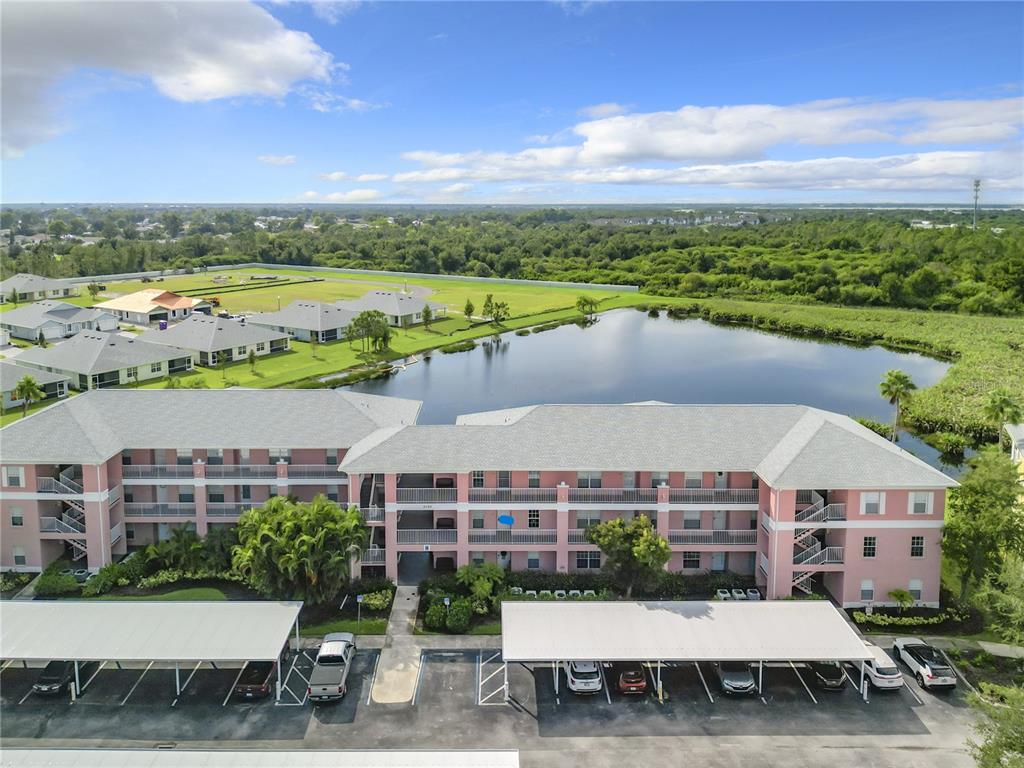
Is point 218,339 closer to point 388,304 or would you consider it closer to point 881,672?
point 388,304

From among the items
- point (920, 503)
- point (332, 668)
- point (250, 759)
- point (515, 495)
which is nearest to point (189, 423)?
point (515, 495)

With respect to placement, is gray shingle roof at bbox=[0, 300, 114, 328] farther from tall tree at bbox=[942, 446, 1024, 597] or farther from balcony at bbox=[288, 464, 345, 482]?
tall tree at bbox=[942, 446, 1024, 597]

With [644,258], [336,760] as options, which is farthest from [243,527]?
[644,258]

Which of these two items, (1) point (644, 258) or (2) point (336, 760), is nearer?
(2) point (336, 760)

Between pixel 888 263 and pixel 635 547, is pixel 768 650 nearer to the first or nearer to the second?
pixel 635 547

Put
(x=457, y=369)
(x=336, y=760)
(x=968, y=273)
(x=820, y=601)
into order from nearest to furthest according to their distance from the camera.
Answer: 1. (x=336, y=760)
2. (x=820, y=601)
3. (x=457, y=369)
4. (x=968, y=273)

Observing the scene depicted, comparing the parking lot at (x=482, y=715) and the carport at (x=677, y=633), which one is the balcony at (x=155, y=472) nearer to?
the parking lot at (x=482, y=715)

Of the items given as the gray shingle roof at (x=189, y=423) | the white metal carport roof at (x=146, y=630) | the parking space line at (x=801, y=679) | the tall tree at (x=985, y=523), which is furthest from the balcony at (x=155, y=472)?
the tall tree at (x=985, y=523)
